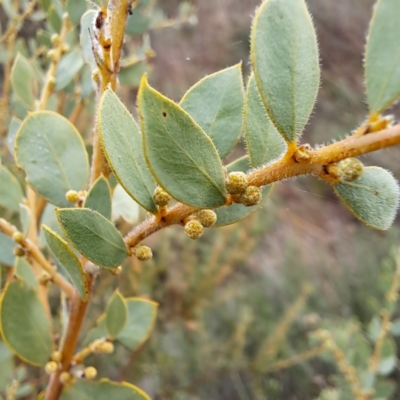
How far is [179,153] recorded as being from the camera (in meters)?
0.26

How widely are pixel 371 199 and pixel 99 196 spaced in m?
0.20

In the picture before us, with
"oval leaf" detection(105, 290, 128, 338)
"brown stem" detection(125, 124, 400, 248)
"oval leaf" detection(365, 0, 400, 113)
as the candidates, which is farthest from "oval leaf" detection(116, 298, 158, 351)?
"oval leaf" detection(365, 0, 400, 113)

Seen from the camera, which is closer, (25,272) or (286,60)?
(286,60)

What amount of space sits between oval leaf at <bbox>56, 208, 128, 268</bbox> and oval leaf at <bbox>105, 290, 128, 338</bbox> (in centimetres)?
17

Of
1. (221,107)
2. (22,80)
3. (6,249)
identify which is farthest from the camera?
(22,80)

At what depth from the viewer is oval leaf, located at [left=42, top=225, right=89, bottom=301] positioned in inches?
12.2

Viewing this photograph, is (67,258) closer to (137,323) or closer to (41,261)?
(41,261)

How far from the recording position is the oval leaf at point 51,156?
0.40 metres

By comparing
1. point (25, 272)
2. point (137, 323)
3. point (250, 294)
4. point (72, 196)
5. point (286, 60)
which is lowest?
point (250, 294)

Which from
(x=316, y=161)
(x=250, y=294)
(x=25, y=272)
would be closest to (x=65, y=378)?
(x=25, y=272)

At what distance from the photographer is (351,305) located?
233 centimetres

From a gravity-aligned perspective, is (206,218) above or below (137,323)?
above

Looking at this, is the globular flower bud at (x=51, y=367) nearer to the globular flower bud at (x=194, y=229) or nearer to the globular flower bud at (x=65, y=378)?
the globular flower bud at (x=65, y=378)

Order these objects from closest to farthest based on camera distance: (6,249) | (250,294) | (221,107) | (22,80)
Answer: (221,107)
(6,249)
(22,80)
(250,294)
